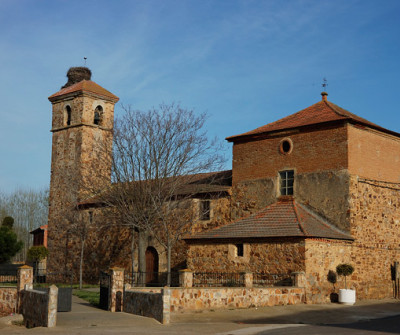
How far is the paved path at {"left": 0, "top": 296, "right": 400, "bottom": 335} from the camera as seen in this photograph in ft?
44.2

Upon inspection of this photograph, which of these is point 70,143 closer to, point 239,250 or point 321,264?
point 239,250

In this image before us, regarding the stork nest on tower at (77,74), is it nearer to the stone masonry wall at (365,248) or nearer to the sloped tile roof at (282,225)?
the sloped tile roof at (282,225)

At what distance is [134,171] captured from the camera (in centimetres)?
2673

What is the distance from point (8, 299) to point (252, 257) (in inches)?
380

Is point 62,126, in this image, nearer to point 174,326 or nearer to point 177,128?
point 177,128

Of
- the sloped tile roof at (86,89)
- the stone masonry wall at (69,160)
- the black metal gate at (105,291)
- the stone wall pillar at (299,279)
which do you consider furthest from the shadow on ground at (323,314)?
the sloped tile roof at (86,89)

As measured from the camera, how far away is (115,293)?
696 inches

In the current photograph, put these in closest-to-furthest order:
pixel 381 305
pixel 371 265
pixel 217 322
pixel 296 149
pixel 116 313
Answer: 1. pixel 217 322
2. pixel 116 313
3. pixel 381 305
4. pixel 371 265
5. pixel 296 149

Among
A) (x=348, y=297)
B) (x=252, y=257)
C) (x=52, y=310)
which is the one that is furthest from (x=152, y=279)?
(x=52, y=310)

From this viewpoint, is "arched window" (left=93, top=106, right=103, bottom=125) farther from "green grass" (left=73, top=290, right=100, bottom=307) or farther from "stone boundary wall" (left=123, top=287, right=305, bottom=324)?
"stone boundary wall" (left=123, top=287, right=305, bottom=324)

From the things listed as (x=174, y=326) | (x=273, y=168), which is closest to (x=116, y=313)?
(x=174, y=326)

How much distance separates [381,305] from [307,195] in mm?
5854

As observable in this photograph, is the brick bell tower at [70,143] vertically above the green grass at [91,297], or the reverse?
the brick bell tower at [70,143]

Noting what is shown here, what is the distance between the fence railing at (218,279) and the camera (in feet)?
70.5
